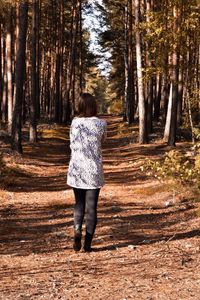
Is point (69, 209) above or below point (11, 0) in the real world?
below

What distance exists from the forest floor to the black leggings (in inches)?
14.7

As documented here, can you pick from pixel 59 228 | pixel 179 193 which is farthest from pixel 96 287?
pixel 179 193

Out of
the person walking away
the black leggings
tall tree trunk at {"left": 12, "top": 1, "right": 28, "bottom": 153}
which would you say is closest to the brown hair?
the person walking away

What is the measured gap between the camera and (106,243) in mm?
7469

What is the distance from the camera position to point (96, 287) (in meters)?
5.32

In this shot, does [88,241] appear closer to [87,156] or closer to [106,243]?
[106,243]

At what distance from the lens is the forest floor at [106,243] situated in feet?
17.4

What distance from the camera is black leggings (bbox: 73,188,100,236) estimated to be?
6.85m

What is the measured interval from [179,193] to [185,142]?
11.9 metres

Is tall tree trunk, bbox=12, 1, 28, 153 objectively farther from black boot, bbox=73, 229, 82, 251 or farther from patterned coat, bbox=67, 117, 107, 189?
black boot, bbox=73, 229, 82, 251

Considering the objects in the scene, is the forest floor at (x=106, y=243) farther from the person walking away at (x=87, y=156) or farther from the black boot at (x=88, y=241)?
the person walking away at (x=87, y=156)

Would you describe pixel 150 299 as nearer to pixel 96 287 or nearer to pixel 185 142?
pixel 96 287

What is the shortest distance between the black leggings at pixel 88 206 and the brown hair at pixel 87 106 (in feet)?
3.30

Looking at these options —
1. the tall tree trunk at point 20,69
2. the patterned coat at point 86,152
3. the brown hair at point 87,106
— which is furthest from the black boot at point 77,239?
the tall tree trunk at point 20,69
